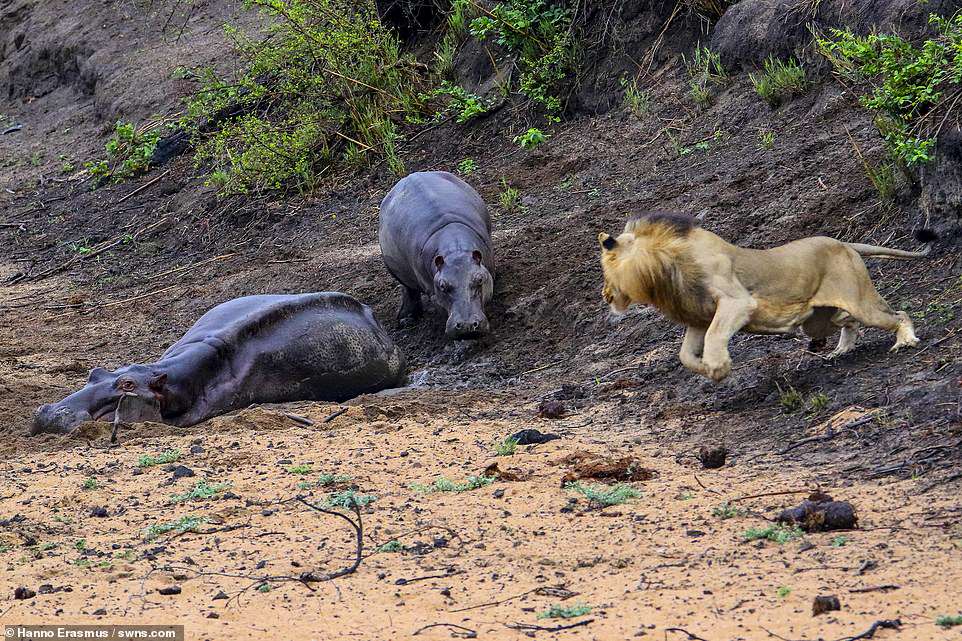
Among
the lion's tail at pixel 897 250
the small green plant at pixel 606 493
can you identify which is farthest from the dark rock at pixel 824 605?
the lion's tail at pixel 897 250

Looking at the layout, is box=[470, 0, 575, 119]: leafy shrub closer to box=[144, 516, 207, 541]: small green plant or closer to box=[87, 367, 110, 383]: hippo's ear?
box=[87, 367, 110, 383]: hippo's ear

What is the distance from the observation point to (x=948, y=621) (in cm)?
340

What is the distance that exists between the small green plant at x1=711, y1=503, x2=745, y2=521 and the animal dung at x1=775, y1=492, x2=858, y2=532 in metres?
0.17

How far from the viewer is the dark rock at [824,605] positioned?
357 cm

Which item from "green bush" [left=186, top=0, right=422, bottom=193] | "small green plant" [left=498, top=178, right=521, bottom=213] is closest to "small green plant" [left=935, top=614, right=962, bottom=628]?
"small green plant" [left=498, top=178, right=521, bottom=213]

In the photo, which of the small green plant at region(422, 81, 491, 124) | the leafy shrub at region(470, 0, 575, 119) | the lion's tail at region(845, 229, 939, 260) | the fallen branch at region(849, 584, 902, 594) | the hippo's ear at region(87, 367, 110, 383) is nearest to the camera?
the fallen branch at region(849, 584, 902, 594)

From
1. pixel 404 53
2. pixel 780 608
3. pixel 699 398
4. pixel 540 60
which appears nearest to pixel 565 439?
pixel 699 398

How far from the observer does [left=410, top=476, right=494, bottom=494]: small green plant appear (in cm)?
545

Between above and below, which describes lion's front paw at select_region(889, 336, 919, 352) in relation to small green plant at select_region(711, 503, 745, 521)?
below

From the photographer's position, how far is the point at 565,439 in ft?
20.6

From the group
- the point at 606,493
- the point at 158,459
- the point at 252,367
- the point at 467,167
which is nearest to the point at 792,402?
the point at 606,493

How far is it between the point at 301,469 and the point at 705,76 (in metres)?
6.77

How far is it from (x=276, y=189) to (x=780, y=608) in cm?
1092

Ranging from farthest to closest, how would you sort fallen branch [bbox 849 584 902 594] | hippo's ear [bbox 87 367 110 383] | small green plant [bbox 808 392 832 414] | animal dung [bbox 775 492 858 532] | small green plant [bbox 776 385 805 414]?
1. hippo's ear [bbox 87 367 110 383]
2. small green plant [bbox 776 385 805 414]
3. small green plant [bbox 808 392 832 414]
4. animal dung [bbox 775 492 858 532]
5. fallen branch [bbox 849 584 902 594]
